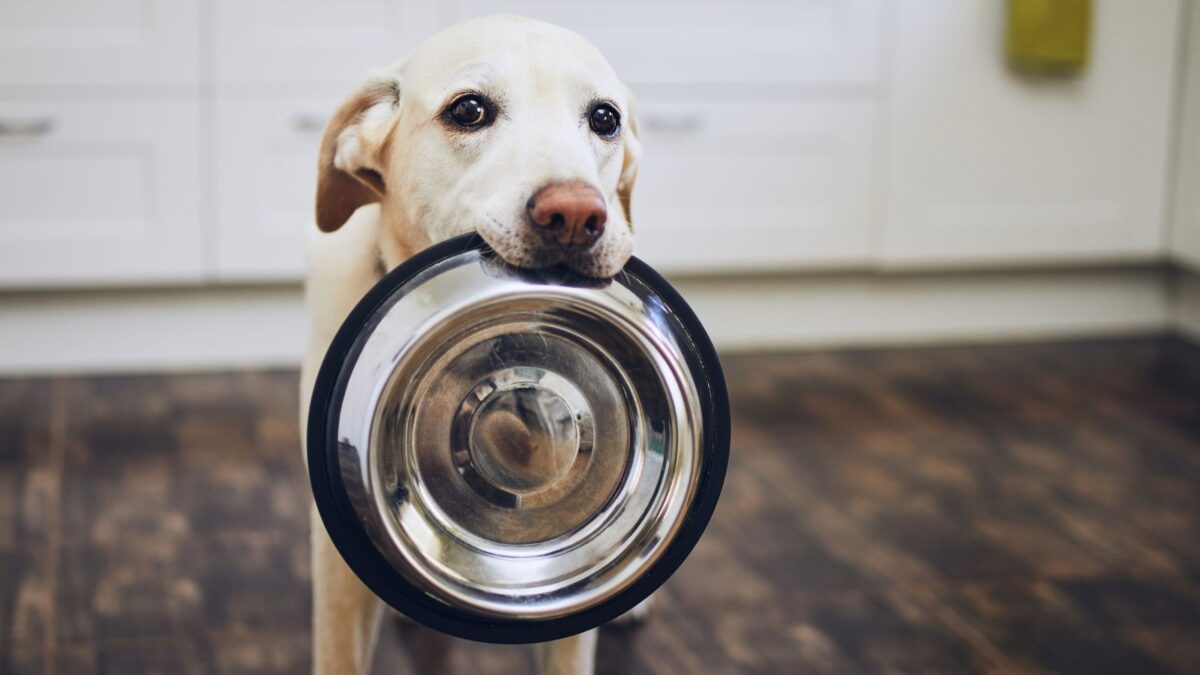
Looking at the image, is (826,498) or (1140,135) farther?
(1140,135)

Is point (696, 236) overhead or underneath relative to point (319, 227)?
underneath

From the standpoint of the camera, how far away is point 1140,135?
2730 millimetres

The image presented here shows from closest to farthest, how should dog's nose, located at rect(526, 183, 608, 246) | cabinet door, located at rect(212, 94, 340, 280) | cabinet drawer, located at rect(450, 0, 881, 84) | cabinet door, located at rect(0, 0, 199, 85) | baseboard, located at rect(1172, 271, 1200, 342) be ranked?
dog's nose, located at rect(526, 183, 608, 246), cabinet door, located at rect(0, 0, 199, 85), cabinet door, located at rect(212, 94, 340, 280), cabinet drawer, located at rect(450, 0, 881, 84), baseboard, located at rect(1172, 271, 1200, 342)

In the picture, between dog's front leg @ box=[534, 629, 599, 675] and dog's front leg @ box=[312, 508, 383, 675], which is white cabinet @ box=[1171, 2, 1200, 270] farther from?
dog's front leg @ box=[312, 508, 383, 675]

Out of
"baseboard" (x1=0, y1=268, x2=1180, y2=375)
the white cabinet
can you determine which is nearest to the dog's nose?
"baseboard" (x1=0, y1=268, x2=1180, y2=375)

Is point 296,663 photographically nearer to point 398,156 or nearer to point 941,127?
point 398,156

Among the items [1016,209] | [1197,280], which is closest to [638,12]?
[1016,209]

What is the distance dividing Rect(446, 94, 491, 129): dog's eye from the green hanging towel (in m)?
1.81

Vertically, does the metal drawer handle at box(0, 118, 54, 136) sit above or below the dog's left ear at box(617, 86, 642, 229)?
below

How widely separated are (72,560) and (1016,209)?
1.97 meters

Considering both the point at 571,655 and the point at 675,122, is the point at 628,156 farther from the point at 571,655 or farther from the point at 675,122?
the point at 675,122

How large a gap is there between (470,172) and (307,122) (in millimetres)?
1439

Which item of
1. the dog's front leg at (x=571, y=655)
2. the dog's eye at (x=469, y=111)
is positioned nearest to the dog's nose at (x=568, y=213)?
the dog's eye at (x=469, y=111)

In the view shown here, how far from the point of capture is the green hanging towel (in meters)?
2.52
